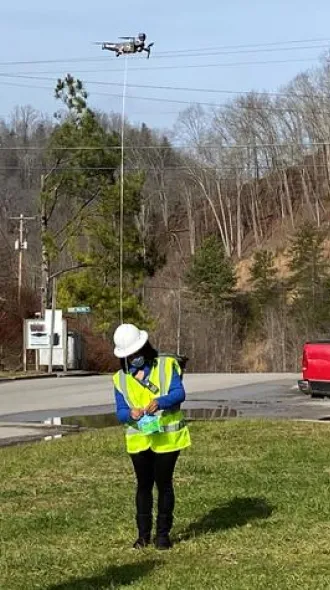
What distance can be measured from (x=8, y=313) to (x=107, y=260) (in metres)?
4.95

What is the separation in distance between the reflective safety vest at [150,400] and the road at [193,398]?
37.6 feet

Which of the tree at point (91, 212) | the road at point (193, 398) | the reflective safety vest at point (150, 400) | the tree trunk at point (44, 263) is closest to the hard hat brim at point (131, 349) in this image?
the reflective safety vest at point (150, 400)

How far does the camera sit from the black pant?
7.51m

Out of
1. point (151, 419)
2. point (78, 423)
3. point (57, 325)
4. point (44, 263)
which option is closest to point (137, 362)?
point (151, 419)

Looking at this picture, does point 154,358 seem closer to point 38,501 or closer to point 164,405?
point 164,405

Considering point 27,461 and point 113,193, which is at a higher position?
point 113,193

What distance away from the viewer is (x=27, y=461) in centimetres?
1249

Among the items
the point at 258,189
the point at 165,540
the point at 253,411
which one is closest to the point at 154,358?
the point at 165,540

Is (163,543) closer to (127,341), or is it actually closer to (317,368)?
(127,341)

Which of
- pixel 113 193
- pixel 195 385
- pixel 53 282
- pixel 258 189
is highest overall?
pixel 258 189

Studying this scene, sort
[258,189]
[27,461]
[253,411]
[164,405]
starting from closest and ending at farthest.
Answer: [164,405], [27,461], [253,411], [258,189]

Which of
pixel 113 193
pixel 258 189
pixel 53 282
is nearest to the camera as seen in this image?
pixel 53 282

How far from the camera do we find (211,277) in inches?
3009

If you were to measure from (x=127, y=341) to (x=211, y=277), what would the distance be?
6923cm
